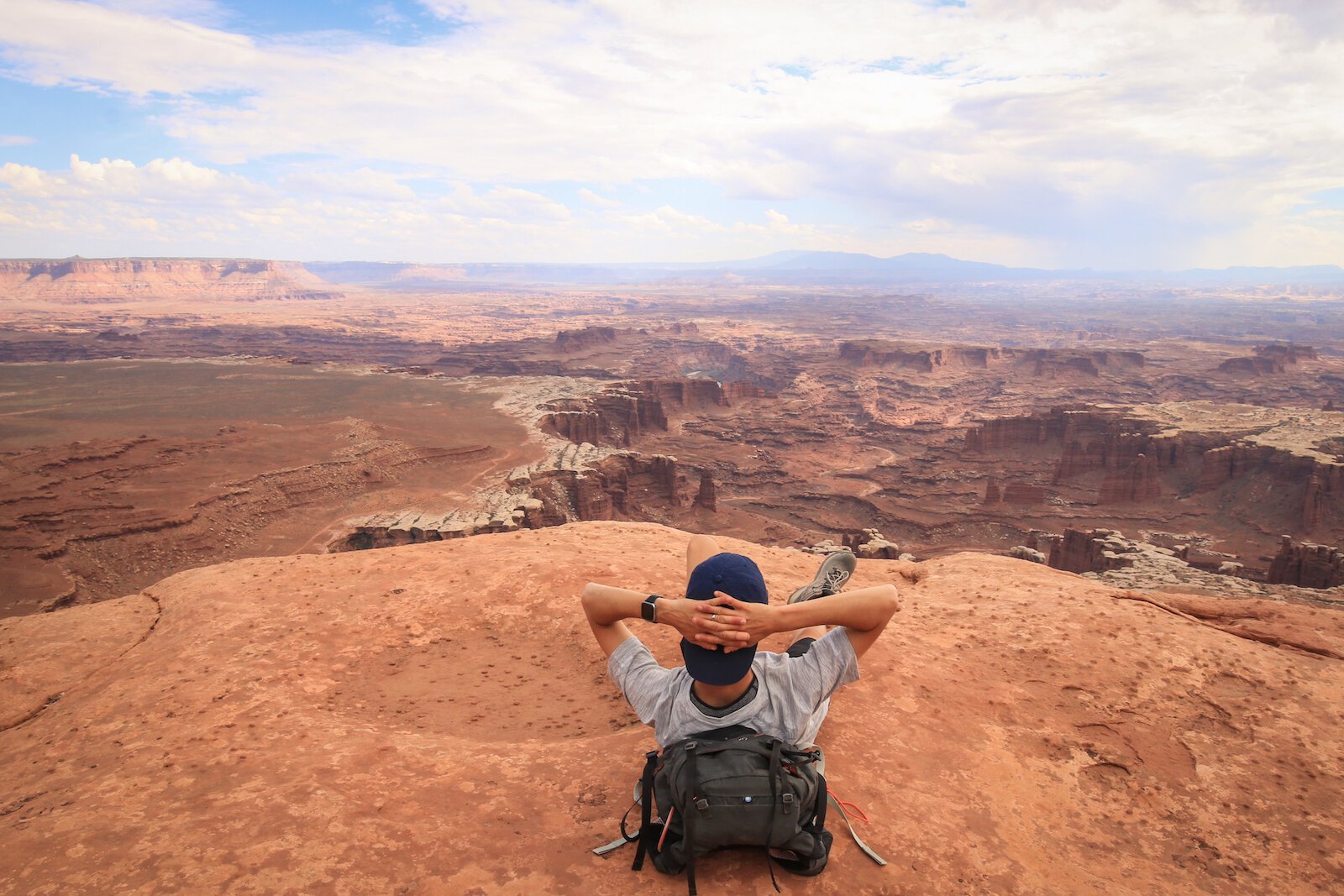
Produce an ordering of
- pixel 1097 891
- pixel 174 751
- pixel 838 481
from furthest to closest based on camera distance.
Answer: pixel 838 481 → pixel 174 751 → pixel 1097 891

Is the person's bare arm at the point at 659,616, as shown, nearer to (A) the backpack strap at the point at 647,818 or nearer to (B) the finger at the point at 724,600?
(B) the finger at the point at 724,600

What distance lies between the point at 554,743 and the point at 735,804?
6.68ft

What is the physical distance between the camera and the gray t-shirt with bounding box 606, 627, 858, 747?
3432 millimetres

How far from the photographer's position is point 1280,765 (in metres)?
4.77

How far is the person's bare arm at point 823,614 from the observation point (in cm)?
317

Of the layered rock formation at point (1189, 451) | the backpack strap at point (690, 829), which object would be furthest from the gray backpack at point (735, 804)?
the layered rock formation at point (1189, 451)

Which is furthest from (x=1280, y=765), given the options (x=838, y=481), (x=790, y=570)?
(x=838, y=481)

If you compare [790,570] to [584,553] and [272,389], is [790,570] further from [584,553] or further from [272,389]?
[272,389]

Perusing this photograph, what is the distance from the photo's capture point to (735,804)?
9.91 ft

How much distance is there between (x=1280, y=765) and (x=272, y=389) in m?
56.0

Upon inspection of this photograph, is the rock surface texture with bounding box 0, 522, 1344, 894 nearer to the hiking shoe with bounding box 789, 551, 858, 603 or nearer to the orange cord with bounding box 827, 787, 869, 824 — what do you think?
the orange cord with bounding box 827, 787, 869, 824

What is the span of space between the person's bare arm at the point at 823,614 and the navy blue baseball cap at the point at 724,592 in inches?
2.1

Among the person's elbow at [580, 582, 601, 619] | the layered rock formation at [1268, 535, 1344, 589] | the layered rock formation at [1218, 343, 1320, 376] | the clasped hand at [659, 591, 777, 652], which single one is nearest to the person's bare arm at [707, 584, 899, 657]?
the clasped hand at [659, 591, 777, 652]

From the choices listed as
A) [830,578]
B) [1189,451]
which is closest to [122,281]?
[1189,451]
